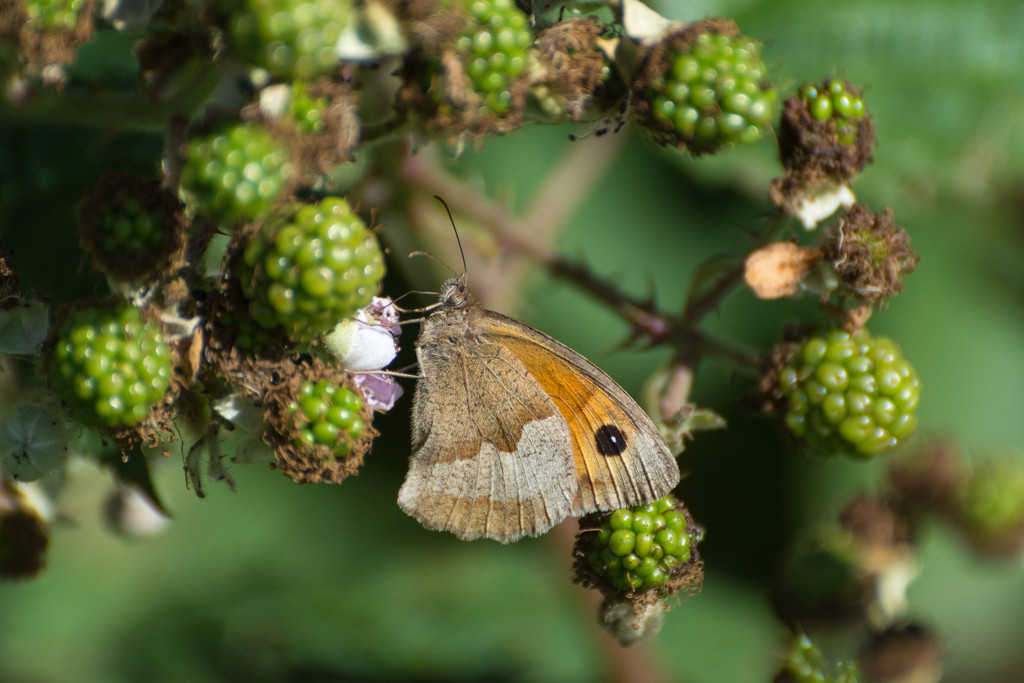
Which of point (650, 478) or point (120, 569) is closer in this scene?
point (650, 478)

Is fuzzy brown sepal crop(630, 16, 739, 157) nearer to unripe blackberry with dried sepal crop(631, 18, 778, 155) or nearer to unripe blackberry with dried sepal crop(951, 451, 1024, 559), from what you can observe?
unripe blackberry with dried sepal crop(631, 18, 778, 155)

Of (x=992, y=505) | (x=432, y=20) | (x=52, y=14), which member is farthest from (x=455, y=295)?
(x=992, y=505)

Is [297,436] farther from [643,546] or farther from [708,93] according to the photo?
[708,93]

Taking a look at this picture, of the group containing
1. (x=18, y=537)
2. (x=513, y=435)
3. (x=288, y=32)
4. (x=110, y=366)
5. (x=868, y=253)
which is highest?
(x=288, y=32)

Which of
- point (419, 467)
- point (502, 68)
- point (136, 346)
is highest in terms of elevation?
point (502, 68)

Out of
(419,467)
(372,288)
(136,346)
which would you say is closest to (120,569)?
(419,467)

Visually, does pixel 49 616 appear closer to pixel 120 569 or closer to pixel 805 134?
pixel 120 569

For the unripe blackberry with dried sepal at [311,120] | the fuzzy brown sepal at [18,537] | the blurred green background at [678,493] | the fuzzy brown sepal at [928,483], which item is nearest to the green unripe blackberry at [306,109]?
the unripe blackberry with dried sepal at [311,120]
